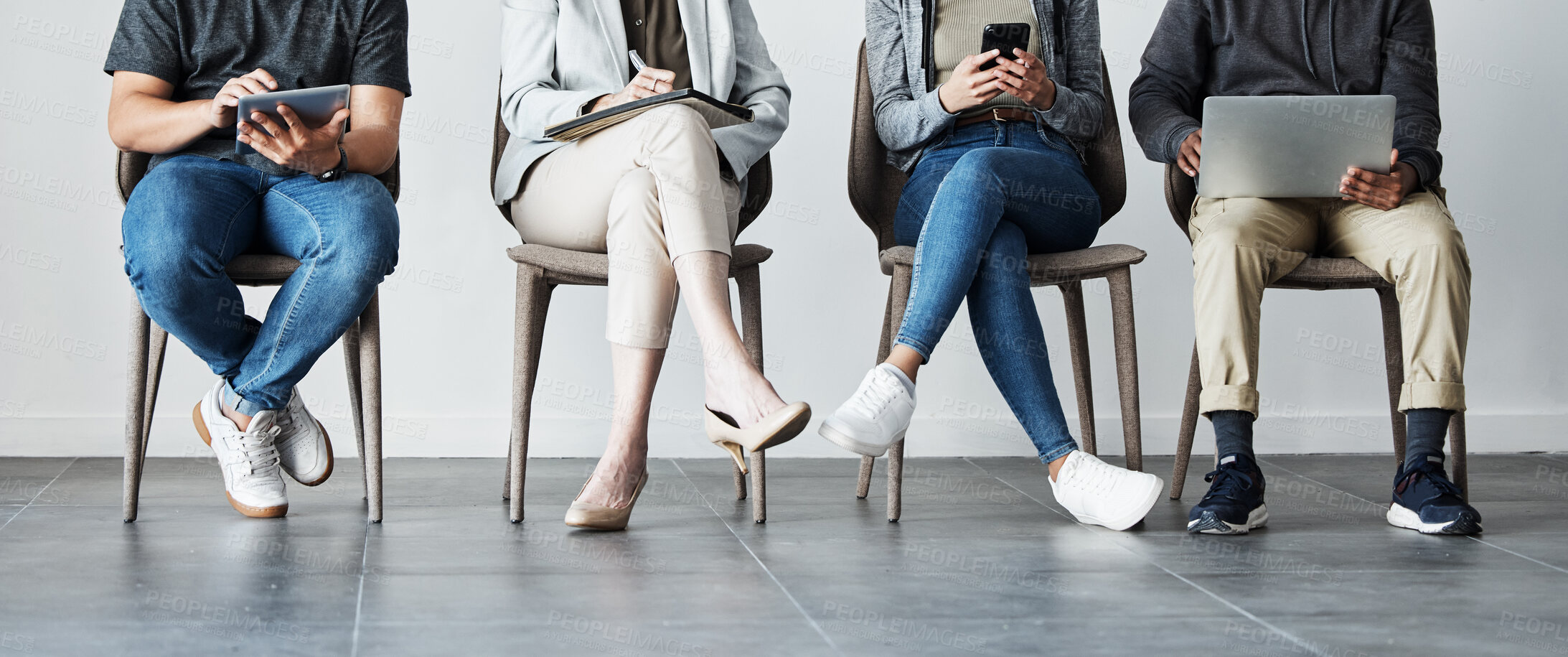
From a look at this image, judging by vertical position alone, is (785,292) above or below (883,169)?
below

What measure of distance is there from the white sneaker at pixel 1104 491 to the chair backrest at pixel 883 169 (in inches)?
19.9

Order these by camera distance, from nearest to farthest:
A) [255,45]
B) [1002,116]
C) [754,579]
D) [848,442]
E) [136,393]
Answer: [754,579]
[848,442]
[136,393]
[255,45]
[1002,116]

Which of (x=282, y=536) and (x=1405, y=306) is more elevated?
(x=1405, y=306)

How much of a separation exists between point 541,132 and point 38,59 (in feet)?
4.24

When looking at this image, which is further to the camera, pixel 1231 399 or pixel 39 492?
pixel 39 492

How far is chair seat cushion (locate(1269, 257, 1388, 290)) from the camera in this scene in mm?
1896

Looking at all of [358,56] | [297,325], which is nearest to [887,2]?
[358,56]

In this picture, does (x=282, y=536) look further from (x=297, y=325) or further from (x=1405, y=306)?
(x=1405, y=306)

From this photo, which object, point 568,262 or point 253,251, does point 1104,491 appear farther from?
point 253,251

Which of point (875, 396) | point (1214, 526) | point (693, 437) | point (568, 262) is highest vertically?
Result: point (568, 262)

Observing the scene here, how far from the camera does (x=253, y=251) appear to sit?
1.83 meters

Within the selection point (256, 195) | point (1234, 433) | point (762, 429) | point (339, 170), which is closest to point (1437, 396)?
point (1234, 433)

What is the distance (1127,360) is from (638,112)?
86 cm

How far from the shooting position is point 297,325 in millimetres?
1737
